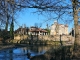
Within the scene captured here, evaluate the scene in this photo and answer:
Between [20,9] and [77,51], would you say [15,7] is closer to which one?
[20,9]

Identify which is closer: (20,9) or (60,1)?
(20,9)

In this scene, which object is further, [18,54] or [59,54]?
[18,54]

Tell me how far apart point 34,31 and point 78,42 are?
82.1 metres

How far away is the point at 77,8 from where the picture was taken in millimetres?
17766

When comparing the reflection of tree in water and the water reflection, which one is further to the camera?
the water reflection

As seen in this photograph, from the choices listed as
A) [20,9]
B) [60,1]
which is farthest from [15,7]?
[60,1]

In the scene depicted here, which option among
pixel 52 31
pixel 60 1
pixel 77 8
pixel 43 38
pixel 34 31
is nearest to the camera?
pixel 60 1

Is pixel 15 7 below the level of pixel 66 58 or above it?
above

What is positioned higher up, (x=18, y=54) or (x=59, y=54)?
(x=59, y=54)

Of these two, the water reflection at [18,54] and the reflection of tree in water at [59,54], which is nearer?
the reflection of tree in water at [59,54]

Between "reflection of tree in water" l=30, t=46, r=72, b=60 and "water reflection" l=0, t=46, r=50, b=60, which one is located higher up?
"reflection of tree in water" l=30, t=46, r=72, b=60

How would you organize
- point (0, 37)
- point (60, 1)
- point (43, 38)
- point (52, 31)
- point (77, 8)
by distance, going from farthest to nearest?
point (52, 31) < point (43, 38) < point (0, 37) < point (77, 8) < point (60, 1)

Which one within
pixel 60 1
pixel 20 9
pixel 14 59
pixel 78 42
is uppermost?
pixel 60 1

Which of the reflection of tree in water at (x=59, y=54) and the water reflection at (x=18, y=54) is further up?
the reflection of tree in water at (x=59, y=54)
